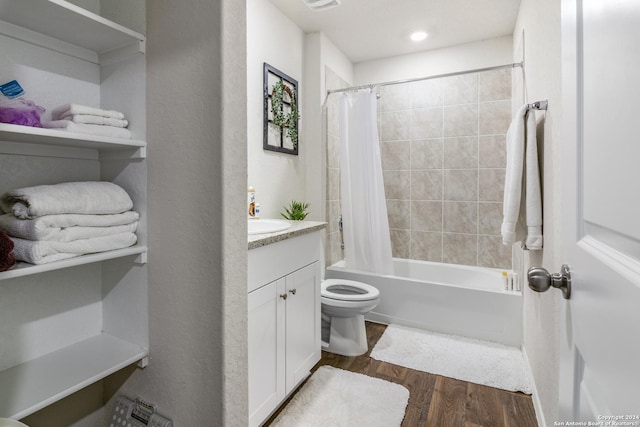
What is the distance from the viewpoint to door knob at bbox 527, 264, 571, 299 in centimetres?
67

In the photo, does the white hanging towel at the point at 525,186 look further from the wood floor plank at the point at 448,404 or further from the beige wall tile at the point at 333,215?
the beige wall tile at the point at 333,215

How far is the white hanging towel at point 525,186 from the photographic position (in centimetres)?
165

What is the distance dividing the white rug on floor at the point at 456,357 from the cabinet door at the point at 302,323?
1.88 ft

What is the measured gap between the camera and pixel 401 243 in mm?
3482

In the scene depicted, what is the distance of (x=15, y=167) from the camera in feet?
3.27

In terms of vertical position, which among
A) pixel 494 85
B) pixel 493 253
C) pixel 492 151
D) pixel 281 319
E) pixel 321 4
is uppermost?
pixel 321 4

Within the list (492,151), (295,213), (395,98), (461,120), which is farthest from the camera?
(395,98)

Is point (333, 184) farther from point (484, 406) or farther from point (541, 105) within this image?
point (484, 406)

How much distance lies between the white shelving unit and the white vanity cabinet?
0.47 m

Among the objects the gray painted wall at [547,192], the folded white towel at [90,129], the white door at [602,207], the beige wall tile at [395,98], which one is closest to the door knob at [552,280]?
the white door at [602,207]

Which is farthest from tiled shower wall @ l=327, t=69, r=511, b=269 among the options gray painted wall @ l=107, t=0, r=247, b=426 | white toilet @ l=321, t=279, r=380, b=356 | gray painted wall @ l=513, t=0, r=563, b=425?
gray painted wall @ l=107, t=0, r=247, b=426

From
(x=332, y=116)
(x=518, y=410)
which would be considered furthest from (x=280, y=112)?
(x=518, y=410)

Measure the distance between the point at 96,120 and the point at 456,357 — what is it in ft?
7.90

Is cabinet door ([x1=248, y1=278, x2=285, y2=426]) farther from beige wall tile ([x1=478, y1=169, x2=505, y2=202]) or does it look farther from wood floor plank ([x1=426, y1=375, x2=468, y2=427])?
beige wall tile ([x1=478, y1=169, x2=505, y2=202])
